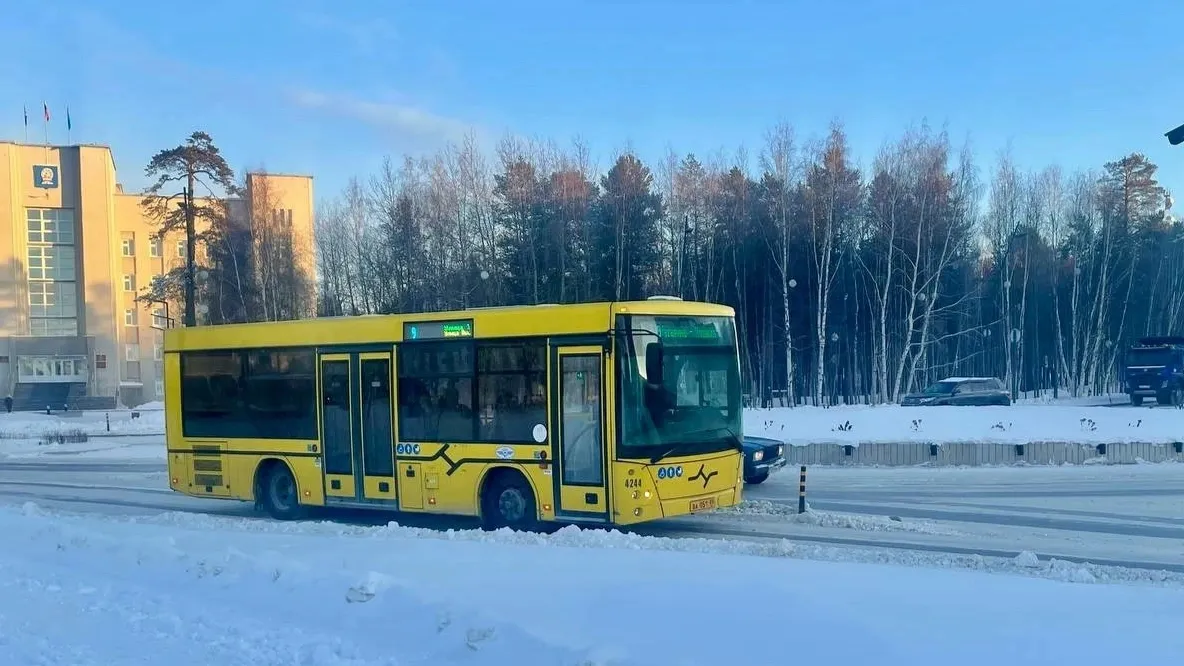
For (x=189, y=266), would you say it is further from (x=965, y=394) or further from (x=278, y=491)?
(x=965, y=394)

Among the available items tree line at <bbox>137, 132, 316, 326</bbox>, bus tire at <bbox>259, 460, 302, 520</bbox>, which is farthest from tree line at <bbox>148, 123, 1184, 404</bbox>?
bus tire at <bbox>259, 460, 302, 520</bbox>

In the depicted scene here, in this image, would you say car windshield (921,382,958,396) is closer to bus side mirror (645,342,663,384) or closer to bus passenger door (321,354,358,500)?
bus side mirror (645,342,663,384)

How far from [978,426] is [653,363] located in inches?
658

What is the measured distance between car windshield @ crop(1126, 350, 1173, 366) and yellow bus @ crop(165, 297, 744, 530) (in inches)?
1257

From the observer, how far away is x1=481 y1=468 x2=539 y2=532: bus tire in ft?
42.0

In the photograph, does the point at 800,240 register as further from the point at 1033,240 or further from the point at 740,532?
the point at 740,532

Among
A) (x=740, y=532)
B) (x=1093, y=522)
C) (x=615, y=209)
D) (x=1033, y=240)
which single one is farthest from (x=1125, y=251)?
(x=740, y=532)

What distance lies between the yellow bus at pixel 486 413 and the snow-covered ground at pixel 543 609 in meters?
1.93

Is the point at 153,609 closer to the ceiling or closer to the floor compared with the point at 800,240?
closer to the floor

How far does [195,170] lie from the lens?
149 feet

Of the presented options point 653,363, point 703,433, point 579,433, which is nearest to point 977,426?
point 703,433

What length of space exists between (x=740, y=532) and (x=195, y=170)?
3968 cm

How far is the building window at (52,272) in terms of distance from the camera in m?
70.7

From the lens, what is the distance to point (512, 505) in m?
13.0
